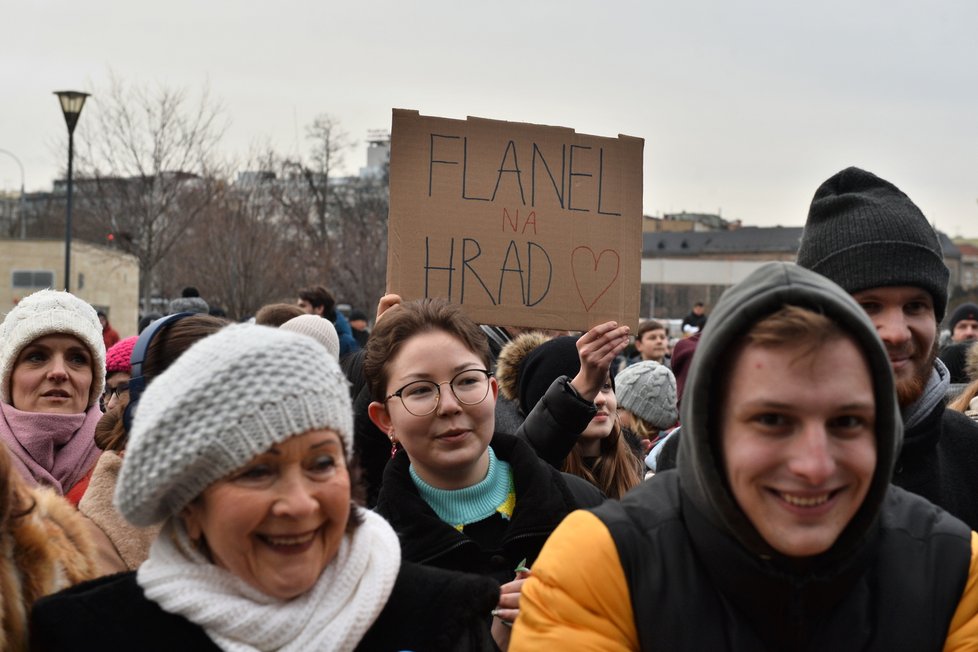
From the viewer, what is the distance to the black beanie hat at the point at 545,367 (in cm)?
490

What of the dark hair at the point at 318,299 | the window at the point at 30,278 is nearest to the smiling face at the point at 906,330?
the dark hair at the point at 318,299

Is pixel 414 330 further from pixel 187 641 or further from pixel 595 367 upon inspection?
pixel 187 641

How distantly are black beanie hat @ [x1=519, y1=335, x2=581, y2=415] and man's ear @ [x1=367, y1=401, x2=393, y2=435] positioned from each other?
1.30 meters

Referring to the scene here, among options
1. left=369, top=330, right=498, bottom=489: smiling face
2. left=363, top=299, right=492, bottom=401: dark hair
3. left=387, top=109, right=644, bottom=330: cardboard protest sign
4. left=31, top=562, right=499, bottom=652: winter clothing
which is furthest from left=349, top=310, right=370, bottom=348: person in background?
left=31, top=562, right=499, bottom=652: winter clothing

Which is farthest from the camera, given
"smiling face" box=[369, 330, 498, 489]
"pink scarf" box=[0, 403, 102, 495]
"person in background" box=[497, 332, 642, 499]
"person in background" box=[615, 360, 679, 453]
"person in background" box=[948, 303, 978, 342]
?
"person in background" box=[948, 303, 978, 342]

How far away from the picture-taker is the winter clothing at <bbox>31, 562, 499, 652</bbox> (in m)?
2.51

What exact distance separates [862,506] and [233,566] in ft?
4.30

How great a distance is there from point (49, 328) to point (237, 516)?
262 centimetres

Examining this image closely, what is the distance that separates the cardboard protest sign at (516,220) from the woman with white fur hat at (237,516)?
2.20 metres

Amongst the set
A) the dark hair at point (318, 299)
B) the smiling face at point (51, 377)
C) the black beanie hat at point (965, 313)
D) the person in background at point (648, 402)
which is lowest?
the person in background at point (648, 402)

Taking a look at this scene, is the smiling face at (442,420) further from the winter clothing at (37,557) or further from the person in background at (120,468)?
the winter clothing at (37,557)

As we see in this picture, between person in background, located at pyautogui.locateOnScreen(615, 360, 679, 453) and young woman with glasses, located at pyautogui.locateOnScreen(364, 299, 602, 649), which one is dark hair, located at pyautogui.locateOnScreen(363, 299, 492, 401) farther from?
person in background, located at pyautogui.locateOnScreen(615, 360, 679, 453)

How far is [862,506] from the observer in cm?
222

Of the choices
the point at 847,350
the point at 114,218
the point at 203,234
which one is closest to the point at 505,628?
the point at 847,350
